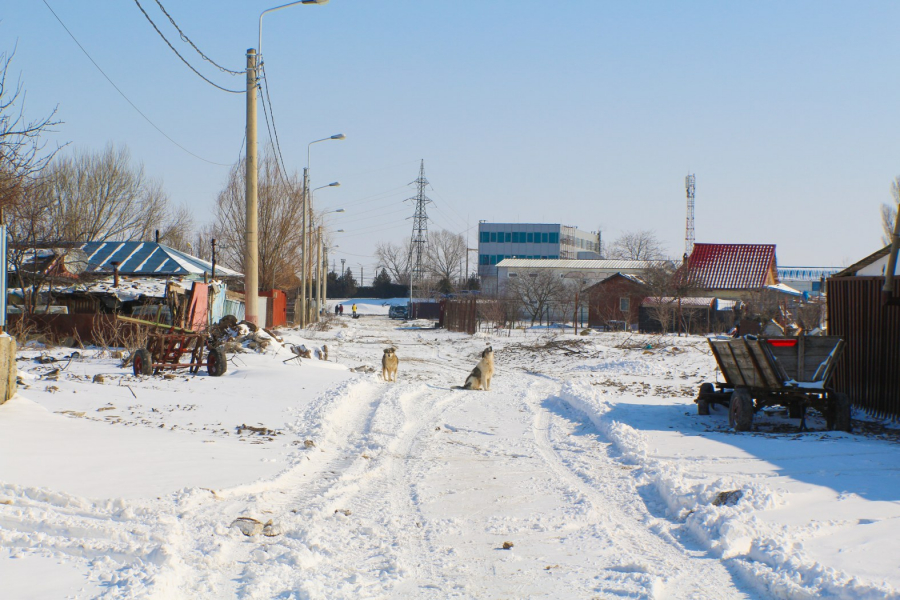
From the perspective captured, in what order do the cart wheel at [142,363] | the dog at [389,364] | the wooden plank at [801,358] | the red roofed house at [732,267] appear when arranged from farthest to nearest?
1. the red roofed house at [732,267]
2. the dog at [389,364]
3. the cart wheel at [142,363]
4. the wooden plank at [801,358]

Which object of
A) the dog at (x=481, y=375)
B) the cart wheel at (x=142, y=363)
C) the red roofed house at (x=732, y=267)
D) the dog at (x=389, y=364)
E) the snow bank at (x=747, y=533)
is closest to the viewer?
the snow bank at (x=747, y=533)

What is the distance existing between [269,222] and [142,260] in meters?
17.4

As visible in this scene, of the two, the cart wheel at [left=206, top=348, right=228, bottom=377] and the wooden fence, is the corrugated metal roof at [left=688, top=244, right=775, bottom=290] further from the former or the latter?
the cart wheel at [left=206, top=348, right=228, bottom=377]

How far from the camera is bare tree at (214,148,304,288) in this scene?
47875 mm

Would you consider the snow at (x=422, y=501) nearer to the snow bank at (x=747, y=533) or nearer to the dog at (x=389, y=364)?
the snow bank at (x=747, y=533)

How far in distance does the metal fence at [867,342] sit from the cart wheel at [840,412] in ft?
5.29

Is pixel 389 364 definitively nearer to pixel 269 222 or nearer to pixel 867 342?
pixel 867 342

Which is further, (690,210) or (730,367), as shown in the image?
(690,210)

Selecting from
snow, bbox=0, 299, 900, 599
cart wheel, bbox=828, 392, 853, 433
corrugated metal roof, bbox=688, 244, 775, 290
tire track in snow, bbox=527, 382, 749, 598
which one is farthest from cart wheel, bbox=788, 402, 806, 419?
corrugated metal roof, bbox=688, 244, 775, 290

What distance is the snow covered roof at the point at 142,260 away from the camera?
29594 millimetres

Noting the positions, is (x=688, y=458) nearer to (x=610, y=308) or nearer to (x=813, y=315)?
(x=813, y=315)

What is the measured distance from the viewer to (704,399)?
13.1m

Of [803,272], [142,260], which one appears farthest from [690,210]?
[142,260]

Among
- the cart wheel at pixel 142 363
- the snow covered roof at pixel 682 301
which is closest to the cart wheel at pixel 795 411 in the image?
the cart wheel at pixel 142 363
